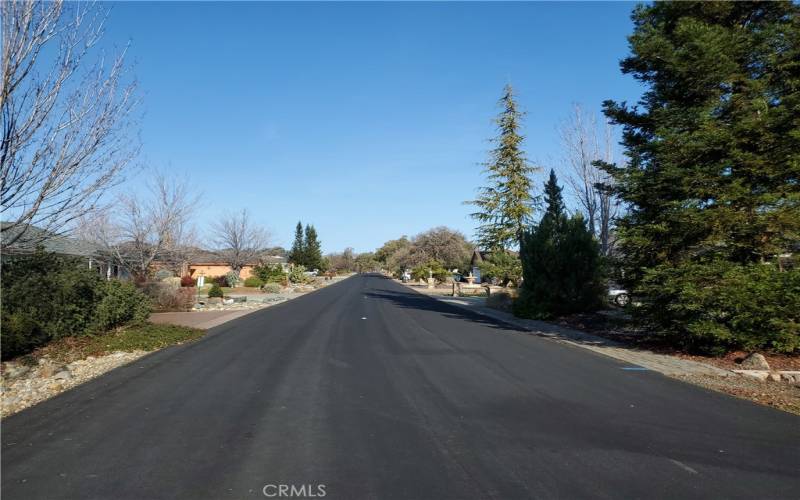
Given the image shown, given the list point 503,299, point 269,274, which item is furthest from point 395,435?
point 269,274

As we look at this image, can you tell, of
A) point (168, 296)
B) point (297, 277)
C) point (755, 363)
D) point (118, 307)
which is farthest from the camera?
point (297, 277)

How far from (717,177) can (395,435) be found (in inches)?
387

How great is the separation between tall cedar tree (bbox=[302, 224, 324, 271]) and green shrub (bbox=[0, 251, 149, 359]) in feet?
271

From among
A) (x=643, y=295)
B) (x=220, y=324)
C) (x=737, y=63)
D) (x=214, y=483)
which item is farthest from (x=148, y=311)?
(x=737, y=63)

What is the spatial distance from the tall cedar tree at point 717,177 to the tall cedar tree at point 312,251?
285 feet

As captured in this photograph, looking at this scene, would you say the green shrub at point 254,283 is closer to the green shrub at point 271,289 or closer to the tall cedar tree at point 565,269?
the green shrub at point 271,289

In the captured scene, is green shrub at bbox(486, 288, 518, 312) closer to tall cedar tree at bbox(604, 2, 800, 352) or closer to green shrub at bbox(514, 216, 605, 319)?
green shrub at bbox(514, 216, 605, 319)

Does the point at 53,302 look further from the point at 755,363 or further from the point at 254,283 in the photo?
the point at 254,283

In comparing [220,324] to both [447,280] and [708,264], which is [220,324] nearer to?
[708,264]

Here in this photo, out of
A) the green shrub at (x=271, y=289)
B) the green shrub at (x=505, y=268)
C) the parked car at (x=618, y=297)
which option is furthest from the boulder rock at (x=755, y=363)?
the green shrub at (x=271, y=289)

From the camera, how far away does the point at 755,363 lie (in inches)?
387

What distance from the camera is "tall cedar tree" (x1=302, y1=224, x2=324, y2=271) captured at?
97.5m

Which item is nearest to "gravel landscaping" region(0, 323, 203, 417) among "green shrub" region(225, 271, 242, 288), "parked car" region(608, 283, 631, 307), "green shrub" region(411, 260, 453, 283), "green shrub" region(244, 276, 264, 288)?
"parked car" region(608, 283, 631, 307)

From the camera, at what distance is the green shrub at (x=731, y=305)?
1020cm
